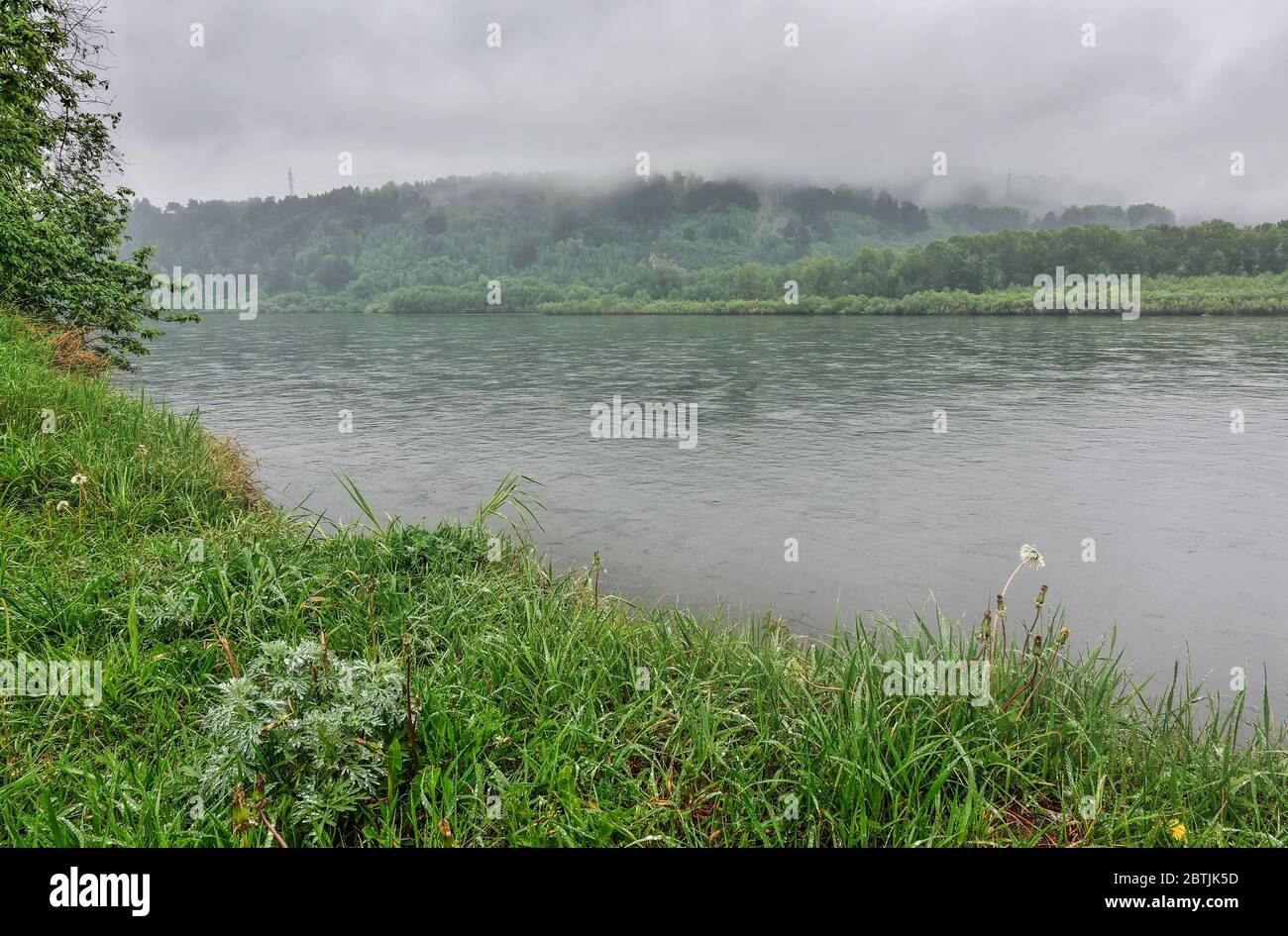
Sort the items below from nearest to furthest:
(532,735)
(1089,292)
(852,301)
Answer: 1. (532,735)
2. (1089,292)
3. (852,301)

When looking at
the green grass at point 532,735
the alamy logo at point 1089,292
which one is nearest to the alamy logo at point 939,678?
the green grass at point 532,735

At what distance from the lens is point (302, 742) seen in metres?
3.32

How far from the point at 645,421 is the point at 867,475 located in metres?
7.88

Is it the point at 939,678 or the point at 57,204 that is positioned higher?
the point at 57,204

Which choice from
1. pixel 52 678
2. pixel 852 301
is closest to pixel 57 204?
pixel 52 678

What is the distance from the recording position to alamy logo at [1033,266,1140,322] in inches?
3132

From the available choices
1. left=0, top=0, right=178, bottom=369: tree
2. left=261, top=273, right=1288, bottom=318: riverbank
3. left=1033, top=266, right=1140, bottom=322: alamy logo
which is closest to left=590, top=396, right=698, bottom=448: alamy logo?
left=0, top=0, right=178, bottom=369: tree
